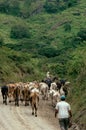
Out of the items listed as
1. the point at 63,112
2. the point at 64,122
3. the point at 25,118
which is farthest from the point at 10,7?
the point at 63,112

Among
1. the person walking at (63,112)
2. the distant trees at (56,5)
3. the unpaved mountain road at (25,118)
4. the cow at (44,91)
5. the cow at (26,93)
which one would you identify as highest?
the person walking at (63,112)

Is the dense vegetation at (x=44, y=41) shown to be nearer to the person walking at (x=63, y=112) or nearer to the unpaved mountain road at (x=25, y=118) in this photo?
the unpaved mountain road at (x=25, y=118)

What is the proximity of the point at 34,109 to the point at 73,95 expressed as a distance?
9.01 ft

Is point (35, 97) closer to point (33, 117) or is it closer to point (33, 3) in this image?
point (33, 117)

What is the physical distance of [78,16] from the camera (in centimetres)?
13062

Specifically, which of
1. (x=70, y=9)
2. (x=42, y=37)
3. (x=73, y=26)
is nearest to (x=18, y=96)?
(x=42, y=37)

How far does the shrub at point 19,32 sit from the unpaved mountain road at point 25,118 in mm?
86430

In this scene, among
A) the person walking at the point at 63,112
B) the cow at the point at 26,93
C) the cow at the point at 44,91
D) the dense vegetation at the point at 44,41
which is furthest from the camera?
the cow at the point at 44,91

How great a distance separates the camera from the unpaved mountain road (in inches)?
898

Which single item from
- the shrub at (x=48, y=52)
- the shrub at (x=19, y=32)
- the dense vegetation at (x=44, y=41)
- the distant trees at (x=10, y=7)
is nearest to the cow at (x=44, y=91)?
the dense vegetation at (x=44, y=41)

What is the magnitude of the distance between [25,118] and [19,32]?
96879 millimetres

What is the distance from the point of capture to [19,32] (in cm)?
12156

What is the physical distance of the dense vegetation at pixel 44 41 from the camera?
33.2m

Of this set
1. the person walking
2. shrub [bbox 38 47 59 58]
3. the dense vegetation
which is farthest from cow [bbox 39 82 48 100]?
shrub [bbox 38 47 59 58]
